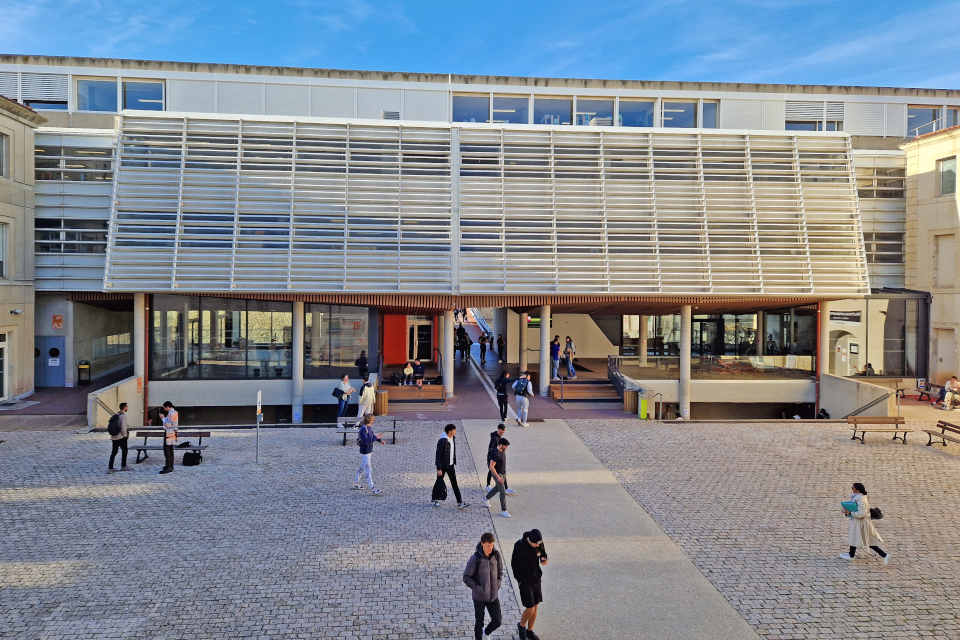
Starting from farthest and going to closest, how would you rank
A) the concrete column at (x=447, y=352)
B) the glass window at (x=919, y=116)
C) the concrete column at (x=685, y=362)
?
1. the glass window at (x=919, y=116)
2. the concrete column at (x=685, y=362)
3. the concrete column at (x=447, y=352)

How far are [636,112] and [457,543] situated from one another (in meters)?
26.2

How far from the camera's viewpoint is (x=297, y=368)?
24.0 meters

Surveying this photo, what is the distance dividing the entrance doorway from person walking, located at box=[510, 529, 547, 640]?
28.8 meters

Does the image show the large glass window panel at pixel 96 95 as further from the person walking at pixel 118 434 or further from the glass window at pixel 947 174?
the glass window at pixel 947 174

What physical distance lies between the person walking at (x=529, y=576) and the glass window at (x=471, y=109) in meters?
26.2

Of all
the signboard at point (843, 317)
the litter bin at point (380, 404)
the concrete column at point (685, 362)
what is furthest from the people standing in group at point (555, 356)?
the signboard at point (843, 317)

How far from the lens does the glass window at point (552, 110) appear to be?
31.7 meters

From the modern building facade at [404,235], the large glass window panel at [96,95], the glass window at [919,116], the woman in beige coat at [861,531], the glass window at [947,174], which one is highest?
the glass window at [919,116]

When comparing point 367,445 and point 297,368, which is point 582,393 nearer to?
point 297,368

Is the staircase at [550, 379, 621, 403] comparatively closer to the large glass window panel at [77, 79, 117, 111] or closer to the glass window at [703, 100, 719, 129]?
the glass window at [703, 100, 719, 129]

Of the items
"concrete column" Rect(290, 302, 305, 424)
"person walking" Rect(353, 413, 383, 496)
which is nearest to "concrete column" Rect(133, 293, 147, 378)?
"concrete column" Rect(290, 302, 305, 424)

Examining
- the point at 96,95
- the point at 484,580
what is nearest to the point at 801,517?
the point at 484,580

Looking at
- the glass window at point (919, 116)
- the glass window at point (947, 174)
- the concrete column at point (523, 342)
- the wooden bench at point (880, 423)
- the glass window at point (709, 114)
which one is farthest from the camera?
the glass window at point (919, 116)

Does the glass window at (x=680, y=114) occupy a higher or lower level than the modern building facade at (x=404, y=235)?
higher
